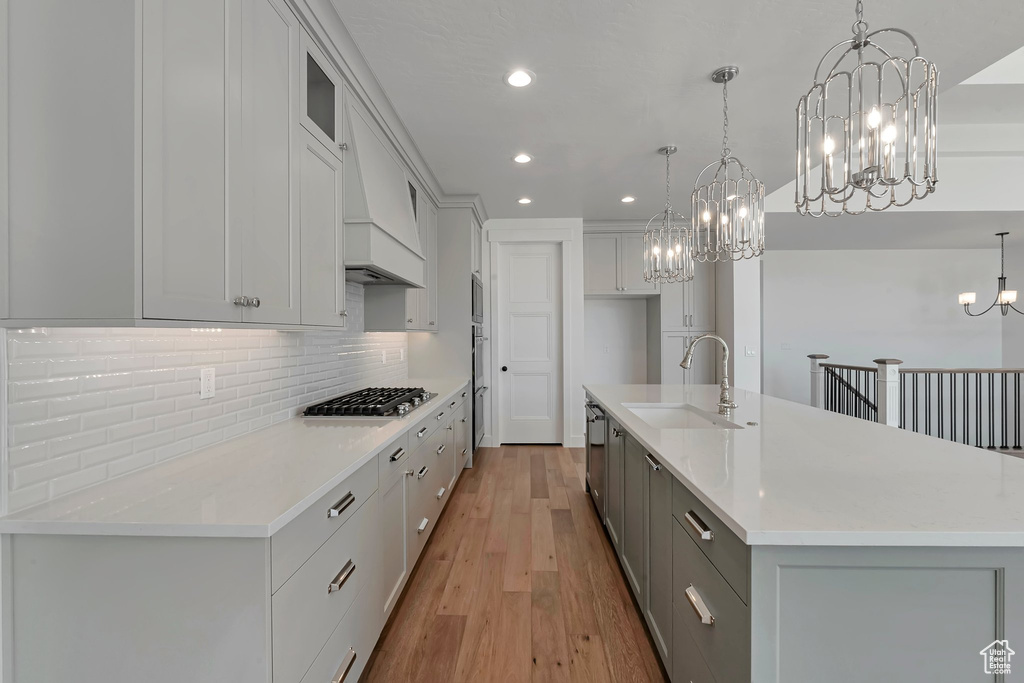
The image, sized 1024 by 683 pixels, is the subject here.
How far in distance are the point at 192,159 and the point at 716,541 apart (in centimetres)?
167

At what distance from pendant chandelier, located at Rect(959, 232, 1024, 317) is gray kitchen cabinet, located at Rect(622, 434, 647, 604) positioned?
7.00m

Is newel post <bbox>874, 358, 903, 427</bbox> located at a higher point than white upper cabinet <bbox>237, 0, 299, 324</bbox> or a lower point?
lower

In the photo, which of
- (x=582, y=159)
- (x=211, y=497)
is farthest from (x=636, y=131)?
(x=211, y=497)

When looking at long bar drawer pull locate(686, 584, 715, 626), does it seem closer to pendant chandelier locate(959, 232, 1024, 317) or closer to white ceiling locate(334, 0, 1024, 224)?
white ceiling locate(334, 0, 1024, 224)

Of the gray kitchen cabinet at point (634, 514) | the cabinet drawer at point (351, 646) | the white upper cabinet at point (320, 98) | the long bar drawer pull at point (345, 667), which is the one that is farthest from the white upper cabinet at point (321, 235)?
the gray kitchen cabinet at point (634, 514)

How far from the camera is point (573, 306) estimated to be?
508 cm

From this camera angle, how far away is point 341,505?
4.69 ft

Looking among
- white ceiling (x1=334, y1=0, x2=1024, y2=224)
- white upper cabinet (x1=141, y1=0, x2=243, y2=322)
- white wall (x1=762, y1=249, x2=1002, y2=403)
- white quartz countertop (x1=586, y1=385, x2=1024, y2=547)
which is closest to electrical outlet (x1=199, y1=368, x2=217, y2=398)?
white upper cabinet (x1=141, y1=0, x2=243, y2=322)

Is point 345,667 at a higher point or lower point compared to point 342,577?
lower

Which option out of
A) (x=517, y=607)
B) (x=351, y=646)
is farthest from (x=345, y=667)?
Result: (x=517, y=607)

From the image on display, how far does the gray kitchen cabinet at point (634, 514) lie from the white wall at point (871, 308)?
5305mm

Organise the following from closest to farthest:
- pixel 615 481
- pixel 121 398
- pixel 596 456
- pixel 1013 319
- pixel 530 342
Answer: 1. pixel 121 398
2. pixel 615 481
3. pixel 596 456
4. pixel 530 342
5. pixel 1013 319

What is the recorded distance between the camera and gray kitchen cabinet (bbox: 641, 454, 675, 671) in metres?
1.53

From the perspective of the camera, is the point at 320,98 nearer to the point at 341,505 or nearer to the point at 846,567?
the point at 341,505
